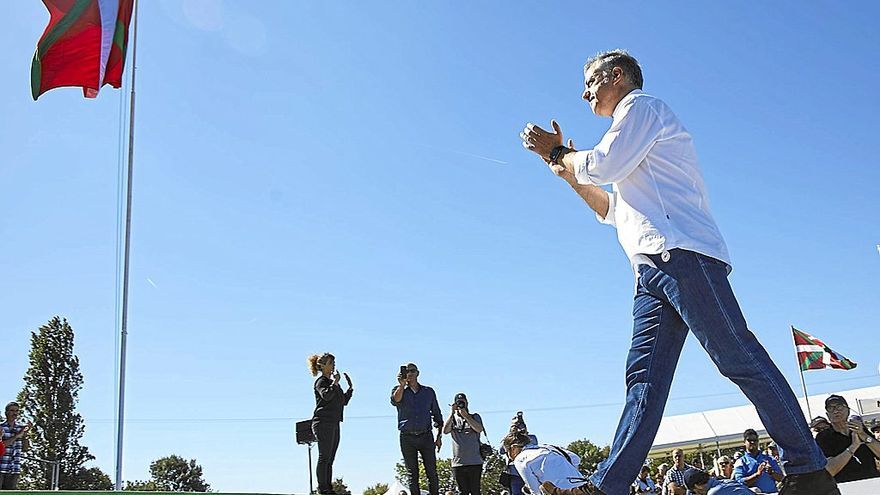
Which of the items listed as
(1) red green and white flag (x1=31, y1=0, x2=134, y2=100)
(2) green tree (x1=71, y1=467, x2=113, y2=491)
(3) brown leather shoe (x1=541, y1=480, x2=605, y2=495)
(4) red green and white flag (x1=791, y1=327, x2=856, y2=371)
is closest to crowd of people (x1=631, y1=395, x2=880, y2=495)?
(3) brown leather shoe (x1=541, y1=480, x2=605, y2=495)

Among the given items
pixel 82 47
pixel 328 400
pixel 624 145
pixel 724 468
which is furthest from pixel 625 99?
pixel 82 47

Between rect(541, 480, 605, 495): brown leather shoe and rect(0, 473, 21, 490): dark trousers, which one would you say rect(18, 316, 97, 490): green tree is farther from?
rect(541, 480, 605, 495): brown leather shoe

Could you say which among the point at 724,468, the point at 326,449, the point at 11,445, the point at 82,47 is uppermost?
the point at 82,47

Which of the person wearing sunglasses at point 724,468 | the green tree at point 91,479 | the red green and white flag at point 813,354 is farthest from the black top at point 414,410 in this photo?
the green tree at point 91,479

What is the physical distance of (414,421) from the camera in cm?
914

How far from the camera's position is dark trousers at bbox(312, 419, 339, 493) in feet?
26.8

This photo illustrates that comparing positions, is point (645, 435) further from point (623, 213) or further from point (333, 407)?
point (333, 407)

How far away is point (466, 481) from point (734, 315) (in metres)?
7.42

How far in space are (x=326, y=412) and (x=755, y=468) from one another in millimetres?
4912

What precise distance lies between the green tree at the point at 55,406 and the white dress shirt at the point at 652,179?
153 feet

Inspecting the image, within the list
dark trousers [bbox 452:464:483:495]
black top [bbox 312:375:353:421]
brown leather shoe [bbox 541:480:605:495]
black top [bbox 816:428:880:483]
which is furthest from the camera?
dark trousers [bbox 452:464:483:495]

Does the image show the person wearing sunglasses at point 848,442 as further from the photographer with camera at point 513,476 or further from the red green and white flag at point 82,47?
the red green and white flag at point 82,47

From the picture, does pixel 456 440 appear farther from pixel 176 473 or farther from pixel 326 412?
pixel 176 473

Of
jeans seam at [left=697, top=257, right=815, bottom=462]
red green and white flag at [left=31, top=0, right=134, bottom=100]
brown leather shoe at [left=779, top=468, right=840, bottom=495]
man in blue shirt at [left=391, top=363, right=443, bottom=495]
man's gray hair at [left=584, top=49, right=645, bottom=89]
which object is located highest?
red green and white flag at [left=31, top=0, right=134, bottom=100]
